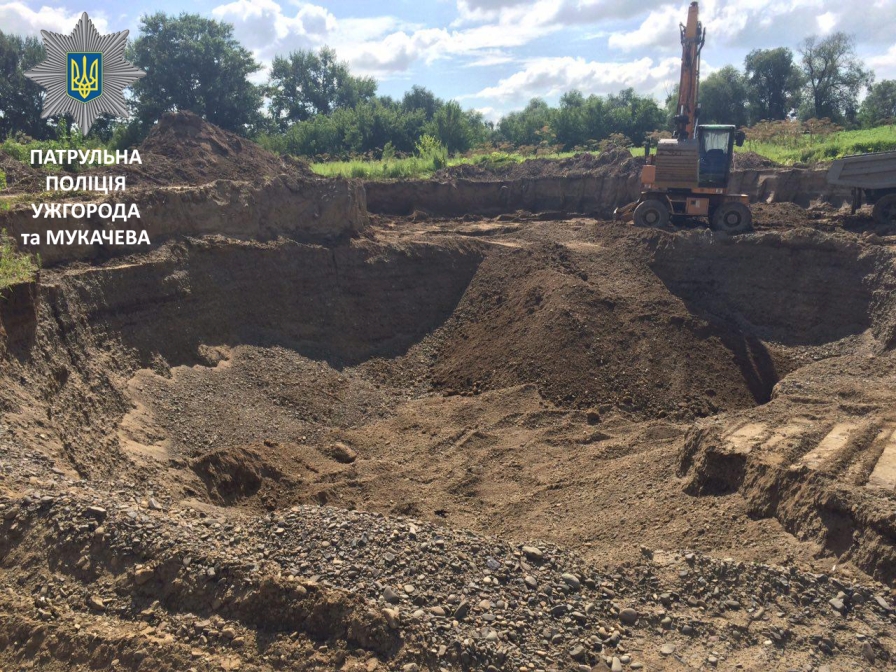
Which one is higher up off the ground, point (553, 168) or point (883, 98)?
point (883, 98)

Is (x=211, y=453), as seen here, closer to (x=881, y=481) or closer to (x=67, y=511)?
(x=67, y=511)

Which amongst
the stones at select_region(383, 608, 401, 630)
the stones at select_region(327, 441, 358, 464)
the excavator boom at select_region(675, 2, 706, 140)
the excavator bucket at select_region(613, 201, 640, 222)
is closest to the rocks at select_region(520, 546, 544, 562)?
the stones at select_region(383, 608, 401, 630)

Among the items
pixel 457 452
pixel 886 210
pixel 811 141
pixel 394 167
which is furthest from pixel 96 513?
pixel 811 141

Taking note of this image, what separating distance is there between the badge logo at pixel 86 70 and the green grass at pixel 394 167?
8.89 meters

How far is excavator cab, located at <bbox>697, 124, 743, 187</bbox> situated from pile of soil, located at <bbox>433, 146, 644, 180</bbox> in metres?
6.03

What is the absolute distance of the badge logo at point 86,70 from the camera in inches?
565

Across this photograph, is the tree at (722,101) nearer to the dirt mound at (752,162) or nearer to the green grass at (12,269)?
the dirt mound at (752,162)

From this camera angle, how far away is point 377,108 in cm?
3981

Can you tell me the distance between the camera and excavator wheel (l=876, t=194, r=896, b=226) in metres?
16.3

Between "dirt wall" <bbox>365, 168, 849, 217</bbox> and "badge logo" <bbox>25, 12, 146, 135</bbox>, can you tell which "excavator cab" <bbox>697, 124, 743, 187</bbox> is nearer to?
"dirt wall" <bbox>365, 168, 849, 217</bbox>

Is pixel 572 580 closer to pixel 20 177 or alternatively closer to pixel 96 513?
pixel 96 513

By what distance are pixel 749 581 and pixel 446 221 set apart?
Result: 17.4 m

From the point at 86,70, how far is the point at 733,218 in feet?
51.8

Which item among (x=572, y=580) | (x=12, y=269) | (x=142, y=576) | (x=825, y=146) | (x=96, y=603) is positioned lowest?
(x=572, y=580)
